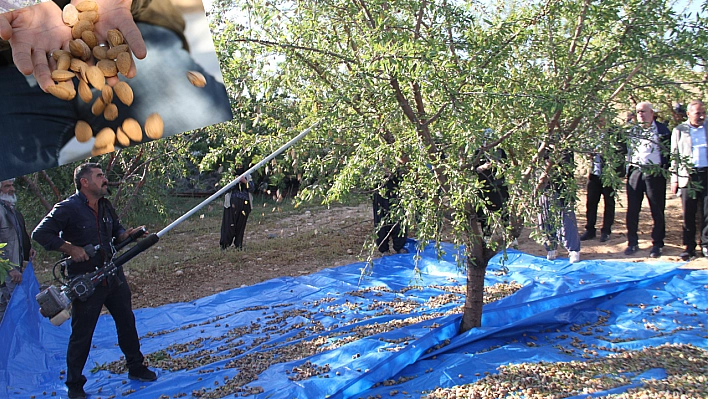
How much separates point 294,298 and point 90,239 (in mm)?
2398

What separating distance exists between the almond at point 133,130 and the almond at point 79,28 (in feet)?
1.30

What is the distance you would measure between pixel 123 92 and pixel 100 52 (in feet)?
0.62

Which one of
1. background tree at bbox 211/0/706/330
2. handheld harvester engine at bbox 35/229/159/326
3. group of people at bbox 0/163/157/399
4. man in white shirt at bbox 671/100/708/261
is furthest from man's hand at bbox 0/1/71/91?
man in white shirt at bbox 671/100/708/261

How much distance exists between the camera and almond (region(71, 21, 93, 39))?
7.90 ft

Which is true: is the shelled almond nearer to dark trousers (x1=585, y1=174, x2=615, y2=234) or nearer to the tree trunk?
the tree trunk

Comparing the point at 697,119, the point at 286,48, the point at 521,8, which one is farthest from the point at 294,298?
the point at 697,119

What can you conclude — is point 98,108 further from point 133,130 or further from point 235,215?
point 235,215

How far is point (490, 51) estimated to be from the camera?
3330mm

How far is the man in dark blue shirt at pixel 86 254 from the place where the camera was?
392 centimetres

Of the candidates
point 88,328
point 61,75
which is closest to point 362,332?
point 88,328

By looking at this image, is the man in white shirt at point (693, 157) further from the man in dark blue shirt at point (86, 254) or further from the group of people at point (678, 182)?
the man in dark blue shirt at point (86, 254)

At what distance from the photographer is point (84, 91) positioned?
2451 mm

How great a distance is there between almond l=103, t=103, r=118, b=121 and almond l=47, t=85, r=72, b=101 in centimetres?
15

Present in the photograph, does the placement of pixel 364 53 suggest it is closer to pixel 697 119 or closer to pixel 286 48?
pixel 286 48
